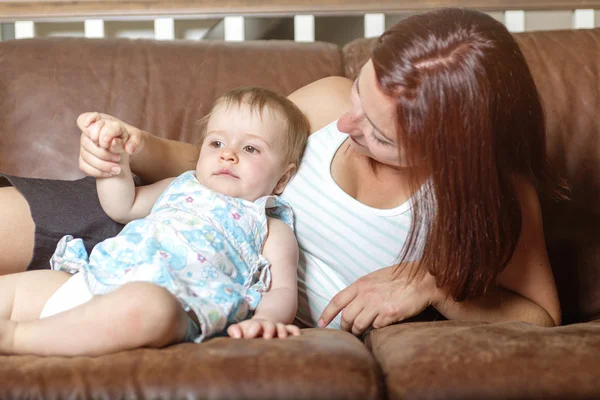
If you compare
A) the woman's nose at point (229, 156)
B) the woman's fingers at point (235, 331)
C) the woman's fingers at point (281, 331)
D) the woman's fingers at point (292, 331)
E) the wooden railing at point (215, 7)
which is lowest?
the woman's fingers at point (292, 331)

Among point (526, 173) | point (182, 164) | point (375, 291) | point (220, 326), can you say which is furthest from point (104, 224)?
point (526, 173)

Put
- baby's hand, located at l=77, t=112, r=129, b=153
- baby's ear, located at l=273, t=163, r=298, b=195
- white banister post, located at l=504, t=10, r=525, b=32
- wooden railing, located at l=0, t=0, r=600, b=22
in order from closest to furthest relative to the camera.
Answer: baby's hand, located at l=77, t=112, r=129, b=153 < baby's ear, located at l=273, t=163, r=298, b=195 < wooden railing, located at l=0, t=0, r=600, b=22 < white banister post, located at l=504, t=10, r=525, b=32

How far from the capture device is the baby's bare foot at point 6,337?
0.92 m

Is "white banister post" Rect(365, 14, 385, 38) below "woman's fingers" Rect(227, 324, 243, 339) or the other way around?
the other way around

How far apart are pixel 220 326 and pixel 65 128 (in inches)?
29.5

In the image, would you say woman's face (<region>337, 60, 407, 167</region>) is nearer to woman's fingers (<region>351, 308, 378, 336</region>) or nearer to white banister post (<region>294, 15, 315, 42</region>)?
woman's fingers (<region>351, 308, 378, 336</region>)

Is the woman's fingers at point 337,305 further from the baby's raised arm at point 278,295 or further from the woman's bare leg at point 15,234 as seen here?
the woman's bare leg at point 15,234

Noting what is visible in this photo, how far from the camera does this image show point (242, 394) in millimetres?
836

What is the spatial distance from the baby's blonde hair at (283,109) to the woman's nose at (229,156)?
10cm

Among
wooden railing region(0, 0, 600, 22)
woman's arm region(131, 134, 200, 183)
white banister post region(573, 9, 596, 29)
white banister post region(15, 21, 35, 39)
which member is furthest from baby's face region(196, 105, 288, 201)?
white banister post region(573, 9, 596, 29)

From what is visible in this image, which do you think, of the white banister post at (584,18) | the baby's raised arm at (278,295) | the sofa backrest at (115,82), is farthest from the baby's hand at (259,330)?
the white banister post at (584,18)

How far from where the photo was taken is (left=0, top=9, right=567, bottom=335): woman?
39.4 inches

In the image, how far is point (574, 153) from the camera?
1.56 metres

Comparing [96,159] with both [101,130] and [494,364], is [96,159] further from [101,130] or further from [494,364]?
[494,364]
